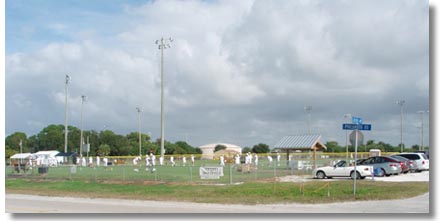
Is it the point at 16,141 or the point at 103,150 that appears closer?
the point at 103,150

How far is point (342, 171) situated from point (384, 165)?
308cm

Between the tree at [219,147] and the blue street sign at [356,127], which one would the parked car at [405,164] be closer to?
the blue street sign at [356,127]

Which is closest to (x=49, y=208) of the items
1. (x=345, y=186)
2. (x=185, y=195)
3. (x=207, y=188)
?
(x=185, y=195)

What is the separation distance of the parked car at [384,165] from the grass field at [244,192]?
26.9ft

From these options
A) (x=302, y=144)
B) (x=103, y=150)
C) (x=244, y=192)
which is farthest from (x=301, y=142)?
(x=103, y=150)

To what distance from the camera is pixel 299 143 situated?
148 feet

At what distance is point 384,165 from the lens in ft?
115

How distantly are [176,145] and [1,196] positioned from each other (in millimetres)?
127977

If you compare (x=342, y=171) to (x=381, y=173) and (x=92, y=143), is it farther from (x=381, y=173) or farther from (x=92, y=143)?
(x=92, y=143)

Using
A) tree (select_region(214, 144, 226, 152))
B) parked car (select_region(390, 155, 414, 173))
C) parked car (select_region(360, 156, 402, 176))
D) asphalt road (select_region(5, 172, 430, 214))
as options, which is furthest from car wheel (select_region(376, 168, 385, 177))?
tree (select_region(214, 144, 226, 152))

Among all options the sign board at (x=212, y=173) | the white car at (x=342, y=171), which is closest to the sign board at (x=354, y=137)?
the white car at (x=342, y=171)

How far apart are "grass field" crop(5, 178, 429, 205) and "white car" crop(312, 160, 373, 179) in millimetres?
5856

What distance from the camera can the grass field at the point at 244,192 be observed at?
2208cm

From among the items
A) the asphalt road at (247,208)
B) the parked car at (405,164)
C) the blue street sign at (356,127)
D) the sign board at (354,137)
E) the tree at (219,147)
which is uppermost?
the blue street sign at (356,127)
